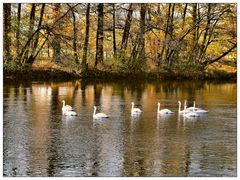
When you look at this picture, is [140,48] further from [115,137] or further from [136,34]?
[115,137]

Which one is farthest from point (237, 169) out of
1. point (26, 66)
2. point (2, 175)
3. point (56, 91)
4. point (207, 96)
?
point (26, 66)

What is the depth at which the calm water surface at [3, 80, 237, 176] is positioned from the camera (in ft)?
54.8

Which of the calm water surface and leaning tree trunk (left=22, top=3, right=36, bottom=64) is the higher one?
leaning tree trunk (left=22, top=3, right=36, bottom=64)

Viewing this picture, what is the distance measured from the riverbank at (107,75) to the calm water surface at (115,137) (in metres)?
8.69

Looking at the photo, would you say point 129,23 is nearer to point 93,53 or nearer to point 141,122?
point 93,53

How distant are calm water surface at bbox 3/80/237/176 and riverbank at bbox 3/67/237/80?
28.5ft

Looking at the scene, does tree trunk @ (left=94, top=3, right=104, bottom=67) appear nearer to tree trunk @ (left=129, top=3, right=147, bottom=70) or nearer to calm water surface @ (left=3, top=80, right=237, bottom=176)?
tree trunk @ (left=129, top=3, right=147, bottom=70)

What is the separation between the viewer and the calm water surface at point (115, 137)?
16.7m

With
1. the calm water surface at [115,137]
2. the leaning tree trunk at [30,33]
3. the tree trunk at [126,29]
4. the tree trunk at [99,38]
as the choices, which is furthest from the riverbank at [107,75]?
the calm water surface at [115,137]

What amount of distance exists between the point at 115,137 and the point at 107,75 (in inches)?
990

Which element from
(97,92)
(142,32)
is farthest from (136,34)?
(97,92)

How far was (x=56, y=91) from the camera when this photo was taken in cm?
3531

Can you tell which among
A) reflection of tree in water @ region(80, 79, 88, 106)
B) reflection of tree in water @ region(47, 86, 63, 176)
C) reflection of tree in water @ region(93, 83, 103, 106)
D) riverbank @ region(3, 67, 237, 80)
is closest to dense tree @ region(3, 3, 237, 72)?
riverbank @ region(3, 67, 237, 80)

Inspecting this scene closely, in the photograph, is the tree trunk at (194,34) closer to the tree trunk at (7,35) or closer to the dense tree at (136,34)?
the dense tree at (136,34)
